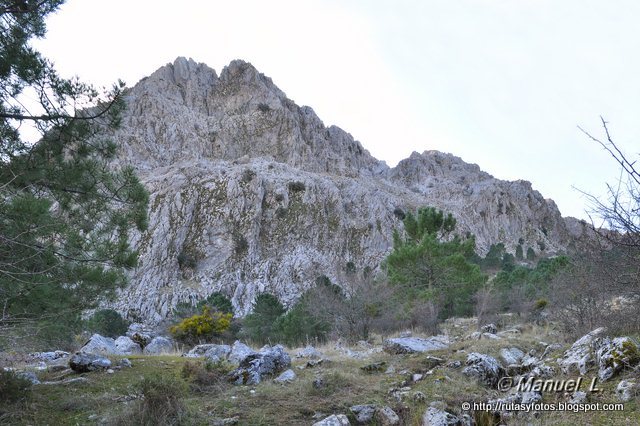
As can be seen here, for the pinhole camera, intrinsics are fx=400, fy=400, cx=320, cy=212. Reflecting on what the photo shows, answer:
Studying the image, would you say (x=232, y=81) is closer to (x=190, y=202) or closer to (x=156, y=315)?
(x=190, y=202)

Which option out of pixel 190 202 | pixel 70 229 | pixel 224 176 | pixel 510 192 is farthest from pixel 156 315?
pixel 510 192

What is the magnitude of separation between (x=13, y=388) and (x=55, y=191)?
270 cm

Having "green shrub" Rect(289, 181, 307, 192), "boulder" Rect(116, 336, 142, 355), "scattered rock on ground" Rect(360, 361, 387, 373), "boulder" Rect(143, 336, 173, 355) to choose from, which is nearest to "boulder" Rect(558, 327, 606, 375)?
"scattered rock on ground" Rect(360, 361, 387, 373)

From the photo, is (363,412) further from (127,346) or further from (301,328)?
(301,328)

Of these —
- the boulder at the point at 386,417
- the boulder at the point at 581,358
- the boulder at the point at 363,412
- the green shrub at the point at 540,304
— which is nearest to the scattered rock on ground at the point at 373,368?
the boulder at the point at 363,412

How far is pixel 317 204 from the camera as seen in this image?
5522 cm

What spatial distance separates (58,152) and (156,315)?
1397 inches

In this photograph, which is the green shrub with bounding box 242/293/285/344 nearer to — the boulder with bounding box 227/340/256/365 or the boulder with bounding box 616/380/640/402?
the boulder with bounding box 227/340/256/365

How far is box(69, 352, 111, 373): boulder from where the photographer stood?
688 centimetres

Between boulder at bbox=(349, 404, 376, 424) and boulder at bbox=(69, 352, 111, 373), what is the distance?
4809 millimetres

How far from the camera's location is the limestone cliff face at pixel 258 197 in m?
44.6

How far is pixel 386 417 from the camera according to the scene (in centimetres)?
453

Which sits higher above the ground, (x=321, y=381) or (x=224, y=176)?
(x=224, y=176)

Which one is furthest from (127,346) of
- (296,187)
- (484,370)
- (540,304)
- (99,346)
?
(296,187)
